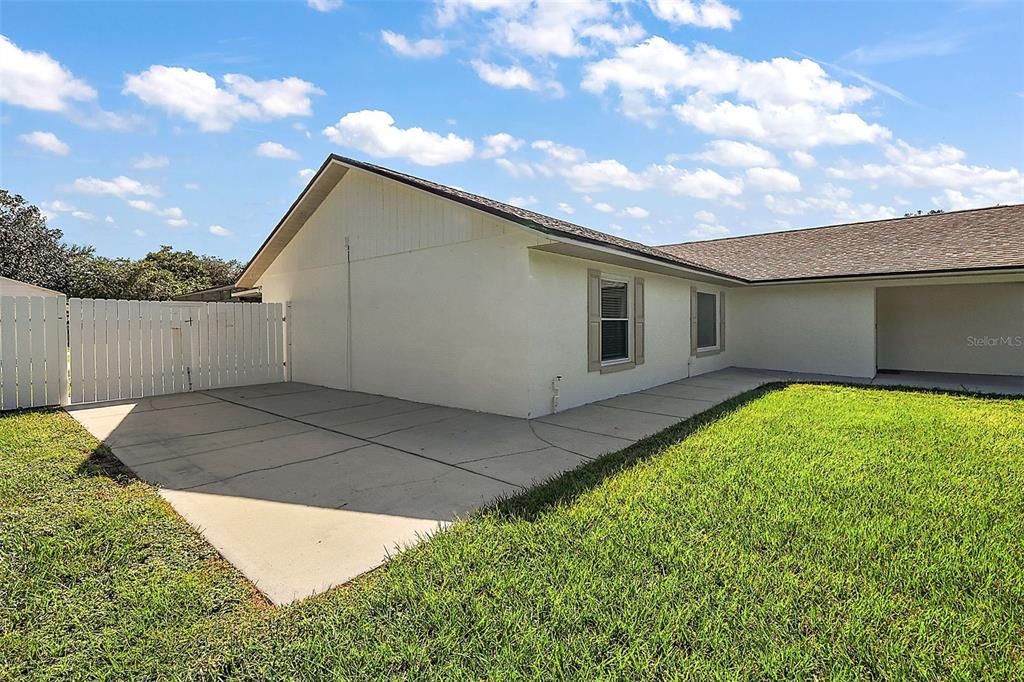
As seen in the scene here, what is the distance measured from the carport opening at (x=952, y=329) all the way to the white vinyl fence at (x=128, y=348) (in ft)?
53.7

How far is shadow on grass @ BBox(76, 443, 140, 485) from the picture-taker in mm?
4328

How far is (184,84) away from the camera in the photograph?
8969 millimetres

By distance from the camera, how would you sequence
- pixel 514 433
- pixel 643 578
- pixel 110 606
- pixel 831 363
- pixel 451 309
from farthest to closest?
pixel 831 363, pixel 451 309, pixel 514 433, pixel 643 578, pixel 110 606

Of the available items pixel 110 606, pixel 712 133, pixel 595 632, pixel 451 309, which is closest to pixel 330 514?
pixel 110 606

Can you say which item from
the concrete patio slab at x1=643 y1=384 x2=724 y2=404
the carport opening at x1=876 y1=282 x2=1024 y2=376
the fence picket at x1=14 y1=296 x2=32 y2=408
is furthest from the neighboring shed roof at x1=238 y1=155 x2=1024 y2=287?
the fence picket at x1=14 y1=296 x2=32 y2=408

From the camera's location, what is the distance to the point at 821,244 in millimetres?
14227

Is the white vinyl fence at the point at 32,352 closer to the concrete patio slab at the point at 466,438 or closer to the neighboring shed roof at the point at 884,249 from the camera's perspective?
the concrete patio slab at the point at 466,438

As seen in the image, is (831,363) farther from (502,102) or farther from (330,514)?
(330,514)

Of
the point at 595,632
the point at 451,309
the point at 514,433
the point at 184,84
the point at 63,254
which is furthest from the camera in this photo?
the point at 63,254

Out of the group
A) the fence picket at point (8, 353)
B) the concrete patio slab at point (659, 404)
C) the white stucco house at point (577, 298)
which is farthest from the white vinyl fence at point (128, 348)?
the concrete patio slab at point (659, 404)

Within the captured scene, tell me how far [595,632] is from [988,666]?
1.60 metres

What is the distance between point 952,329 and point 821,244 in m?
3.92

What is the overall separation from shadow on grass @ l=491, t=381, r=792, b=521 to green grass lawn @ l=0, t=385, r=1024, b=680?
0.12 feet

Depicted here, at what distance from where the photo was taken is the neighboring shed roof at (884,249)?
33.9 feet
